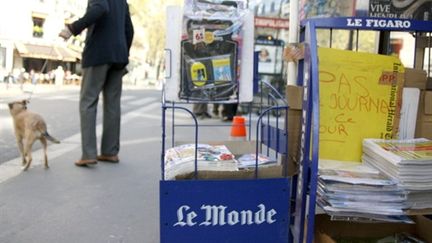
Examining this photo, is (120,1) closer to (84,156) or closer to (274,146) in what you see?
(84,156)

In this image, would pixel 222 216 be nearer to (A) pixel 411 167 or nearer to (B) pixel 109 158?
(A) pixel 411 167

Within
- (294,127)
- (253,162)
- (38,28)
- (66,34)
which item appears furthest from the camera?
(38,28)

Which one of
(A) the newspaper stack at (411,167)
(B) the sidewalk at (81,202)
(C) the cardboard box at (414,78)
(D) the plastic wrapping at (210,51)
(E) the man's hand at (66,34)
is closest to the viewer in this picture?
(A) the newspaper stack at (411,167)

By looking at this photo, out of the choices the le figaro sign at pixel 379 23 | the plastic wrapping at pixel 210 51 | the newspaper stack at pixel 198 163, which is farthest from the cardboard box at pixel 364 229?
the le figaro sign at pixel 379 23

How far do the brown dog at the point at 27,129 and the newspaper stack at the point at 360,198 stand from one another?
415 cm

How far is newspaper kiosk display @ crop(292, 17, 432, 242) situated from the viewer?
2383 millimetres

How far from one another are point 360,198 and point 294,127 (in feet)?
2.32

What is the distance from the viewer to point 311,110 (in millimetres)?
2516

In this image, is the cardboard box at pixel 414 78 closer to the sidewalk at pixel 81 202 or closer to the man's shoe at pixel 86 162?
the sidewalk at pixel 81 202

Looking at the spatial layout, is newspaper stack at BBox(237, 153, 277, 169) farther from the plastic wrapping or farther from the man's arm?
the man's arm

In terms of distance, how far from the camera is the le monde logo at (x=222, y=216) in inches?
96.9

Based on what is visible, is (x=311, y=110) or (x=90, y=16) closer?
(x=311, y=110)

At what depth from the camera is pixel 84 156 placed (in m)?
5.77

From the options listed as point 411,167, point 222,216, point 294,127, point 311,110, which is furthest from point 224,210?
point 411,167
